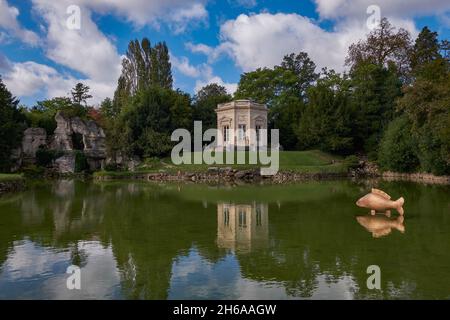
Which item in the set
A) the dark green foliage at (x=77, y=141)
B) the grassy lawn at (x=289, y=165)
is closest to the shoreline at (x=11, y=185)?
the grassy lawn at (x=289, y=165)

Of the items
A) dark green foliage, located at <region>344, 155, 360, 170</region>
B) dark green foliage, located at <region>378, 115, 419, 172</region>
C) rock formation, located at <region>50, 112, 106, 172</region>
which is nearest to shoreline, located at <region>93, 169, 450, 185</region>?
dark green foliage, located at <region>378, 115, 419, 172</region>

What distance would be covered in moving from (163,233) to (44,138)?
3518 centimetres

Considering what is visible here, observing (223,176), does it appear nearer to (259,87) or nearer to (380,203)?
(259,87)

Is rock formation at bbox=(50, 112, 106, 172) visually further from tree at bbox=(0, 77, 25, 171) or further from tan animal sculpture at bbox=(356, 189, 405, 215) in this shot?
tan animal sculpture at bbox=(356, 189, 405, 215)

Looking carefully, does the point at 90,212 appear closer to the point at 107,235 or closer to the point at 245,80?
the point at 107,235

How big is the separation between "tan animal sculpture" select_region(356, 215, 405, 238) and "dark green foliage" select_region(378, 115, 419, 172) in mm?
22128

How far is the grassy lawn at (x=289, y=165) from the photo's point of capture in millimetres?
34019

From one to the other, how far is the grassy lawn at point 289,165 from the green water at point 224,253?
65.4ft

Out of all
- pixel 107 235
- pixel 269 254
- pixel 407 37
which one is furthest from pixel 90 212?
pixel 407 37

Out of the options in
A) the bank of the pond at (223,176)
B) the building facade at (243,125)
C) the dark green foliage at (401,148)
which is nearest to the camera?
the dark green foliage at (401,148)

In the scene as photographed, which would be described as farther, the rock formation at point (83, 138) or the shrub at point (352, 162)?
the rock formation at point (83, 138)

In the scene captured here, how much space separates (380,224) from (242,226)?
3658 mm

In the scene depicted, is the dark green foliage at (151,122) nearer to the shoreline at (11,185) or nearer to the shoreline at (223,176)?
the shoreline at (223,176)

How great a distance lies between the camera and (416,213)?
12773 mm
